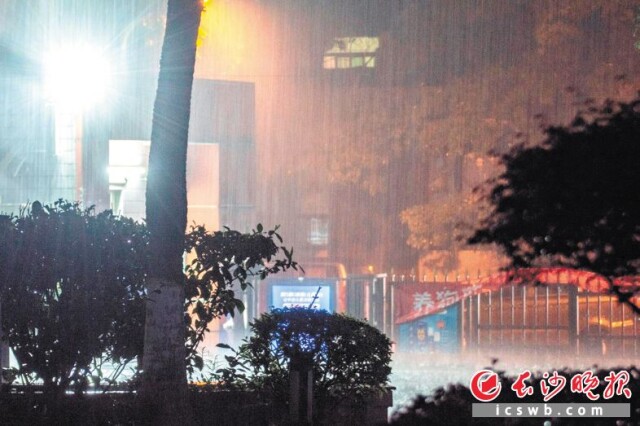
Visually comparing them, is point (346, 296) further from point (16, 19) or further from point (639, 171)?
point (639, 171)

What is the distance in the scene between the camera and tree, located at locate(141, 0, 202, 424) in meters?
8.34

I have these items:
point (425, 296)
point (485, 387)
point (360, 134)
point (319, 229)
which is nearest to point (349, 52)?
point (319, 229)

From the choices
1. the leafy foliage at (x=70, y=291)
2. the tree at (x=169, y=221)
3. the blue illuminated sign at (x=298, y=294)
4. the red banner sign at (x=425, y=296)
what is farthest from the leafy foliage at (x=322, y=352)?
the red banner sign at (x=425, y=296)

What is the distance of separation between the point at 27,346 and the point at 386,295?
1311 cm

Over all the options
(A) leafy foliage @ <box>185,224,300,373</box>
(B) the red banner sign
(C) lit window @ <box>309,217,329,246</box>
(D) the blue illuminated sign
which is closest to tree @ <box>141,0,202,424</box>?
(A) leafy foliage @ <box>185,224,300,373</box>

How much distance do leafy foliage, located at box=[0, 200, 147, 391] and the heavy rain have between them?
7.44 ft

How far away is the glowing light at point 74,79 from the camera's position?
18.0 meters

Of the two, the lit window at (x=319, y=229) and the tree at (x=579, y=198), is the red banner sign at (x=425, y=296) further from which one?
the lit window at (x=319, y=229)

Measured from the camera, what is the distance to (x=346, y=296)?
22.0 metres

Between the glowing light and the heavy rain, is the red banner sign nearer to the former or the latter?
the heavy rain

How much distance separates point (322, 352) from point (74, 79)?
36.7 ft

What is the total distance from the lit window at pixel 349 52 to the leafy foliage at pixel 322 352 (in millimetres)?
29540

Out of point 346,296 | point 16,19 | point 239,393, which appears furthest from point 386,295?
point 239,393

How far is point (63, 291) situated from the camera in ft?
29.4
